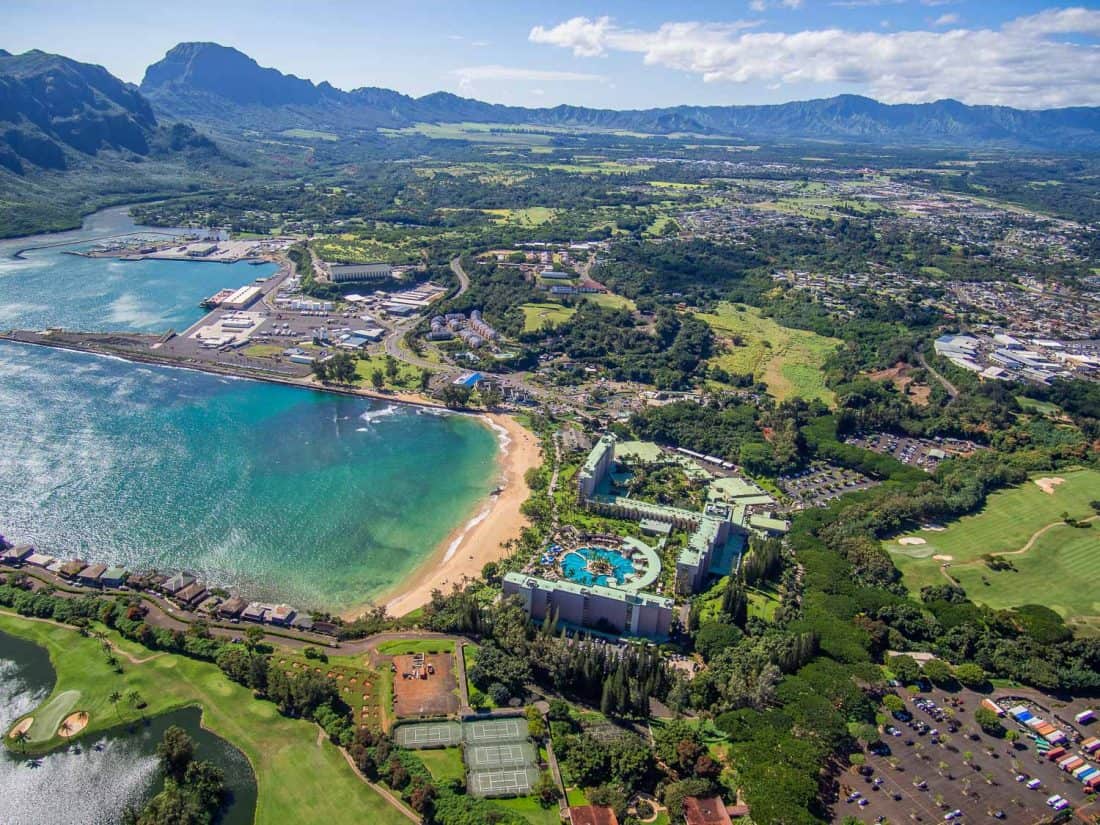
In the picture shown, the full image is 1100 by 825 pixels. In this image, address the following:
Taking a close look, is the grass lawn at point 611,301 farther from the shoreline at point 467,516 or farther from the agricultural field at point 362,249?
the shoreline at point 467,516

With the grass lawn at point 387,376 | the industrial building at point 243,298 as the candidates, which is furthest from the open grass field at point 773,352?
the industrial building at point 243,298

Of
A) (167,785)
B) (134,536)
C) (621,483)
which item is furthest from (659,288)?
(167,785)

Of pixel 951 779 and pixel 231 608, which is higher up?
pixel 231 608

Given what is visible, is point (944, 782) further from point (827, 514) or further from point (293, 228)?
point (293, 228)

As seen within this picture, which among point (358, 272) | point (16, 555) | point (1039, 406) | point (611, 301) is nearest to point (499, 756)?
point (16, 555)

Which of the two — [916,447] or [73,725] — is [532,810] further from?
[916,447]
